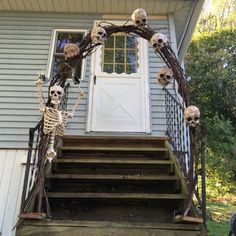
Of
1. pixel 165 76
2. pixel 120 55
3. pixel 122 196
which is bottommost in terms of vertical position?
pixel 122 196

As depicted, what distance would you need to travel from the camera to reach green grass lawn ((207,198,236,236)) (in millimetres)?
7402

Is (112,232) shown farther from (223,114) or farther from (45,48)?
(223,114)

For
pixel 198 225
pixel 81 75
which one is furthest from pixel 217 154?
pixel 198 225

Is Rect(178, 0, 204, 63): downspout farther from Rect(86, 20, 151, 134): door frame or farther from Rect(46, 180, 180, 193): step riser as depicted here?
Rect(46, 180, 180, 193): step riser

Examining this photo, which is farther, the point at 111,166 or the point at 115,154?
the point at 115,154

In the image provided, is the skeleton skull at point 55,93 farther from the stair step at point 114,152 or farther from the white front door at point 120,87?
the white front door at point 120,87

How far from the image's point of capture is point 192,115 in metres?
2.96

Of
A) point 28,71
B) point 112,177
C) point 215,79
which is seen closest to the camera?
point 112,177

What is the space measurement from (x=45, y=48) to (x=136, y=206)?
134 inches

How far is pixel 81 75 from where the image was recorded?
5.44 m

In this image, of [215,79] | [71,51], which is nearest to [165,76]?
[71,51]

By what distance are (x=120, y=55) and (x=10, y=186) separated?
2.84 metres

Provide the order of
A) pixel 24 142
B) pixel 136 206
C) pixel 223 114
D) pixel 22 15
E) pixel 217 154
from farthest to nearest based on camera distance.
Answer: pixel 223 114 → pixel 217 154 → pixel 22 15 → pixel 24 142 → pixel 136 206

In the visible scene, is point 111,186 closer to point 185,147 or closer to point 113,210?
point 113,210
